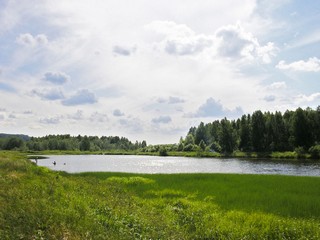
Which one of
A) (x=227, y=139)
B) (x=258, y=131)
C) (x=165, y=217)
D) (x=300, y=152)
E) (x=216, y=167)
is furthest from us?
(x=227, y=139)

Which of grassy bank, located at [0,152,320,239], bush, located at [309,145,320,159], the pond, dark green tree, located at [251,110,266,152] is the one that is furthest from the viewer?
dark green tree, located at [251,110,266,152]

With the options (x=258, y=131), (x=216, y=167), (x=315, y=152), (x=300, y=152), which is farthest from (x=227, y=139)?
(x=216, y=167)

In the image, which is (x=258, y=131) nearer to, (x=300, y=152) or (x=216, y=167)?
(x=300, y=152)

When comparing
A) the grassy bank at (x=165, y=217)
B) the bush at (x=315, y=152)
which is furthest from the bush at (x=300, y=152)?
the grassy bank at (x=165, y=217)

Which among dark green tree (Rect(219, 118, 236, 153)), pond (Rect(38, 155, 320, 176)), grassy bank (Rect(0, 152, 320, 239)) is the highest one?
dark green tree (Rect(219, 118, 236, 153))

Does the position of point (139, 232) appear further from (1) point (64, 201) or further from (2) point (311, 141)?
(2) point (311, 141)

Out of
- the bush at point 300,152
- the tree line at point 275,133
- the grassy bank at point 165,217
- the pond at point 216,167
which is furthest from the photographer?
the tree line at point 275,133

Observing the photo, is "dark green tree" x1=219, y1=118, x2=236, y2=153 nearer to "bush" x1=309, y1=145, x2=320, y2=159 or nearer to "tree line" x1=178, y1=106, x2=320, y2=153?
"tree line" x1=178, y1=106, x2=320, y2=153

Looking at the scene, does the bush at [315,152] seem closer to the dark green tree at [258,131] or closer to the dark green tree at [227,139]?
the dark green tree at [258,131]

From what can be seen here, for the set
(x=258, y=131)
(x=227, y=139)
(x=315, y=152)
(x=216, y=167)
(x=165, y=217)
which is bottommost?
(x=216, y=167)

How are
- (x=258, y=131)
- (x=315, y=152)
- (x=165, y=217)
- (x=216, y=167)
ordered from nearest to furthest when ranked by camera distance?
(x=165, y=217)
(x=216, y=167)
(x=315, y=152)
(x=258, y=131)

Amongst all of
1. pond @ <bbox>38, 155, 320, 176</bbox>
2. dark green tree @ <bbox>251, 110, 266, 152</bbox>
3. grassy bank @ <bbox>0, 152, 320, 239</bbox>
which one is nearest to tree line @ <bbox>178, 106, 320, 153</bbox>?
dark green tree @ <bbox>251, 110, 266, 152</bbox>

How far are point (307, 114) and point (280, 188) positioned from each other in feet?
399

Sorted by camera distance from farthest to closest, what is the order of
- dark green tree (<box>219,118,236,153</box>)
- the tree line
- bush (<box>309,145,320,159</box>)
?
dark green tree (<box>219,118,236,153</box>)
the tree line
bush (<box>309,145,320,159</box>)
